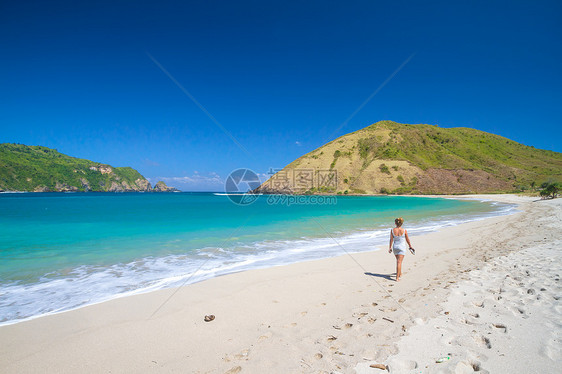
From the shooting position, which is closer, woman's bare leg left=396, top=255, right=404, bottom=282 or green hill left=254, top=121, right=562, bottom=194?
woman's bare leg left=396, top=255, right=404, bottom=282

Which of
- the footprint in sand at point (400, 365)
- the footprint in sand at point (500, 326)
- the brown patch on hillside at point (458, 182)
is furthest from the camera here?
the brown patch on hillside at point (458, 182)

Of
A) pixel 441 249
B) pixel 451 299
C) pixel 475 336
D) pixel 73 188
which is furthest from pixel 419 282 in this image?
pixel 73 188

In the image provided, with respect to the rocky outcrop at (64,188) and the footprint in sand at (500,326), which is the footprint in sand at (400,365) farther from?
the rocky outcrop at (64,188)

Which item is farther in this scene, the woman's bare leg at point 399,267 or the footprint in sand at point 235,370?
A: the woman's bare leg at point 399,267

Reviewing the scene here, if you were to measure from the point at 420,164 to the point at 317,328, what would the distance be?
120 meters

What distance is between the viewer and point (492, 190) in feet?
298

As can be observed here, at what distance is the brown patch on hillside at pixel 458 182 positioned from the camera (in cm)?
9331

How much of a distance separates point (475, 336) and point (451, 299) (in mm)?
1612

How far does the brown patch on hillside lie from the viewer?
9331cm

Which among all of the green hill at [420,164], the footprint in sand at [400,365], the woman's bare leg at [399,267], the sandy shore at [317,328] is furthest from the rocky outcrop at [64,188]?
the footprint in sand at [400,365]

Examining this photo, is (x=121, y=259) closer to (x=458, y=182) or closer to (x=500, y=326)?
(x=500, y=326)

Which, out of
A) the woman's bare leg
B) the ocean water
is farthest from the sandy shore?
the ocean water

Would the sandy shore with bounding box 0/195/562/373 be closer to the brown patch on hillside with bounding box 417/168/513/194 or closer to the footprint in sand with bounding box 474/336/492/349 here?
the footprint in sand with bounding box 474/336/492/349

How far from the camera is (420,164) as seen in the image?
109 metres
